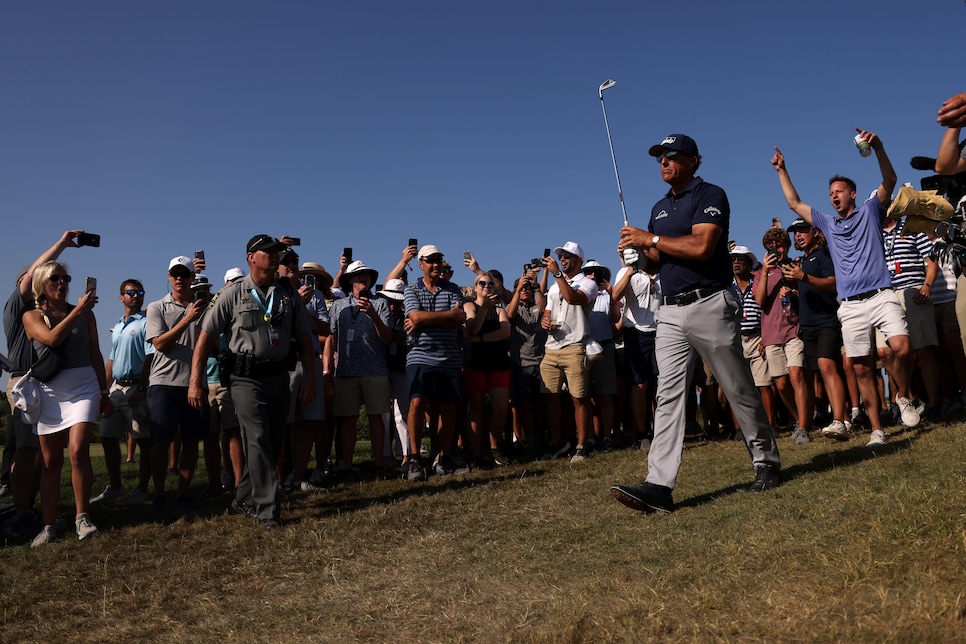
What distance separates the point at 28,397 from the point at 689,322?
5314mm

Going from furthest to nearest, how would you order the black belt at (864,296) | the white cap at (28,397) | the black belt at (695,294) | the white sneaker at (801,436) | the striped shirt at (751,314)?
the striped shirt at (751,314) < the white sneaker at (801,436) < the black belt at (864,296) < the white cap at (28,397) < the black belt at (695,294)

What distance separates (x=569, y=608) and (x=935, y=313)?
7.12 metres

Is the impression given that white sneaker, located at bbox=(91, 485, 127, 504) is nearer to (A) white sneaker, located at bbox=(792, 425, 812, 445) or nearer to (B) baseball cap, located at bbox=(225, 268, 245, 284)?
(B) baseball cap, located at bbox=(225, 268, 245, 284)

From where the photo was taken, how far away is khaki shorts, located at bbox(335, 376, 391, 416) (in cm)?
917

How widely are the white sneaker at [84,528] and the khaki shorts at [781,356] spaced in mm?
7071

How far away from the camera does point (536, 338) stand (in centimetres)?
1089

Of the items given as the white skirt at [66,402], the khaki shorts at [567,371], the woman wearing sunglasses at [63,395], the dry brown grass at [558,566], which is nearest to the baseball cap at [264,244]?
the woman wearing sunglasses at [63,395]

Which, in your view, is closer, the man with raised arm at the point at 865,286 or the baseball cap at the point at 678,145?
the baseball cap at the point at 678,145

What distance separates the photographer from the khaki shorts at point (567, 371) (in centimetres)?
955

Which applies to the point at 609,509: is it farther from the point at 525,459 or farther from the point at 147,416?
the point at 147,416

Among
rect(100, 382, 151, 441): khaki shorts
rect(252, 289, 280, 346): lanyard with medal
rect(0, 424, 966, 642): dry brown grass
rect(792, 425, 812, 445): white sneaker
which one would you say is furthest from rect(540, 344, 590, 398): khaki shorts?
rect(100, 382, 151, 441): khaki shorts

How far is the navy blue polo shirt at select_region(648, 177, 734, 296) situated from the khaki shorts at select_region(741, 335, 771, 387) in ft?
14.5

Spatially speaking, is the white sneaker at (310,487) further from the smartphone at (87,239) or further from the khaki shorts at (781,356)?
the khaki shorts at (781,356)

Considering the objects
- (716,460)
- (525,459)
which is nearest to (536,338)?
(525,459)
